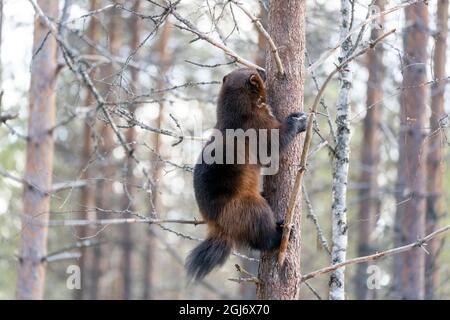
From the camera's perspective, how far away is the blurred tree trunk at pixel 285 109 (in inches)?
193

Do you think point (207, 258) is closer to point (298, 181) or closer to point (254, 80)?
point (298, 181)

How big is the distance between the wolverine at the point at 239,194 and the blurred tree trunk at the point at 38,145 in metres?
4.44

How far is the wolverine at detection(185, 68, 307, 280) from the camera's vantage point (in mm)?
5172

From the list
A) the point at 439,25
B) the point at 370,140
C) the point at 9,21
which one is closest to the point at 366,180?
the point at 370,140

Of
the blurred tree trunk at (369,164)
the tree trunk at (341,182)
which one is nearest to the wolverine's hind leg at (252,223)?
the tree trunk at (341,182)

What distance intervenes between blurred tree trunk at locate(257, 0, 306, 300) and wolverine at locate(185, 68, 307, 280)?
0.09 m

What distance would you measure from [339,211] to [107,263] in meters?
16.1

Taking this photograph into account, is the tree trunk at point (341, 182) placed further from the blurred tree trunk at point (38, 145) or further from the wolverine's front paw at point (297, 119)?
the blurred tree trunk at point (38, 145)

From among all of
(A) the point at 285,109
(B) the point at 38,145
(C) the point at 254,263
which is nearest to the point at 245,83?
(A) the point at 285,109

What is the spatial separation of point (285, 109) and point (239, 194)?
29.3 inches

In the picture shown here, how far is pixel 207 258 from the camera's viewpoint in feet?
17.7
